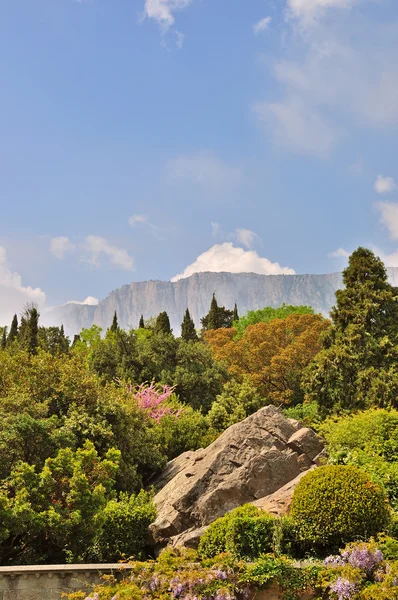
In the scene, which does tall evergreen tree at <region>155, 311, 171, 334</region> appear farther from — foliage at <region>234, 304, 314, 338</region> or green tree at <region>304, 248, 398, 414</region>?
green tree at <region>304, 248, 398, 414</region>

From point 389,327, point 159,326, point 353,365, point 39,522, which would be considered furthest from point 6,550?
point 159,326

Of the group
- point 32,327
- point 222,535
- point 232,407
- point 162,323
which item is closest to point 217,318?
point 162,323

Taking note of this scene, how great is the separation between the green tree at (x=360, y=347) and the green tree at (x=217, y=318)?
1681 inches

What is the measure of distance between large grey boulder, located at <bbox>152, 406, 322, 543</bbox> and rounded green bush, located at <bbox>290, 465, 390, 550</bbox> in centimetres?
316

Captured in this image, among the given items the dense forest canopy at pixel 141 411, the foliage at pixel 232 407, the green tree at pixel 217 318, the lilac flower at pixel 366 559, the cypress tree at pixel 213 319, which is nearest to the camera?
the lilac flower at pixel 366 559

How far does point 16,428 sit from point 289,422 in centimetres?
787

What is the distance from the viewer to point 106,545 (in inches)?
468

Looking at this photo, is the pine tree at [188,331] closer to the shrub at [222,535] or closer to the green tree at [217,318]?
the green tree at [217,318]

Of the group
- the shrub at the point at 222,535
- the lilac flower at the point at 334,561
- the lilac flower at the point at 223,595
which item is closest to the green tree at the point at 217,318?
the shrub at the point at 222,535

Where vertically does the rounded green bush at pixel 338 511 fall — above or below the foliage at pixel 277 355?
below

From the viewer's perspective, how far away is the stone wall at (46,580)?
9117mm

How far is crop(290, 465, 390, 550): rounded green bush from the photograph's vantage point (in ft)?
31.8

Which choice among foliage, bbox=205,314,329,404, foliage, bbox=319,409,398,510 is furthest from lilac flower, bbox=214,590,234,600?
foliage, bbox=205,314,329,404

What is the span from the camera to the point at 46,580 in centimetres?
921
